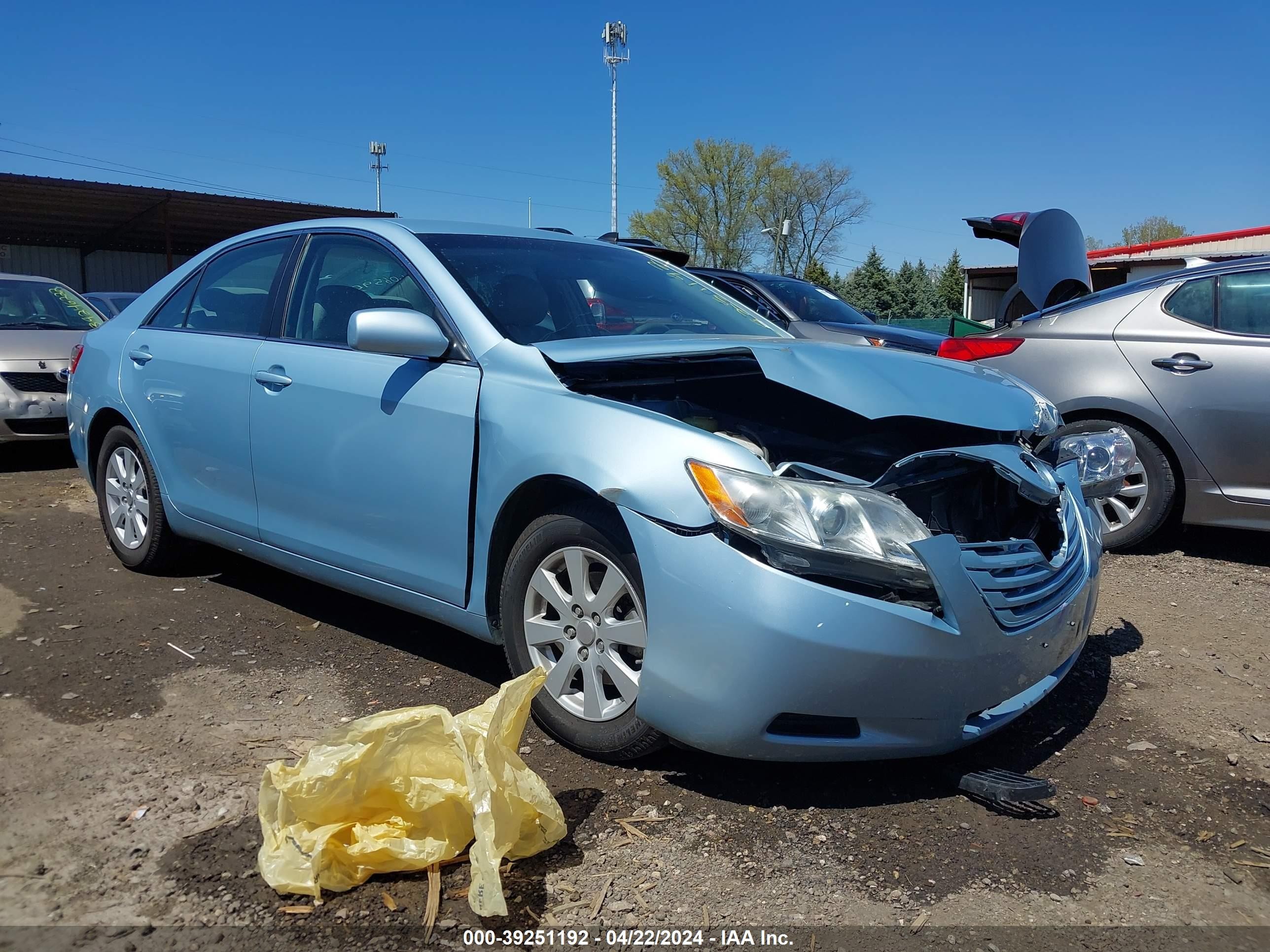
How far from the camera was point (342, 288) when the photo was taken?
3.84m

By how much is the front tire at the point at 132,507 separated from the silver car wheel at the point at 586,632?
2468mm

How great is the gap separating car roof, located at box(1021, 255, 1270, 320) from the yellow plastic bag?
4473 millimetres

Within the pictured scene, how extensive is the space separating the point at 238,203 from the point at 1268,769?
1110 inches

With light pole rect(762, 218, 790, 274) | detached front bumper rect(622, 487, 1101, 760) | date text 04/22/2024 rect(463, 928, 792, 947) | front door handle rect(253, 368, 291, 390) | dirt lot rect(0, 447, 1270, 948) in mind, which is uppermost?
light pole rect(762, 218, 790, 274)

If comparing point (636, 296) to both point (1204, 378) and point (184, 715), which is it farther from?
point (1204, 378)

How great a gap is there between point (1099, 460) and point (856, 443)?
1012mm

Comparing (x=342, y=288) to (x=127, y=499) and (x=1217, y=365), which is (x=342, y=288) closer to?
(x=127, y=499)

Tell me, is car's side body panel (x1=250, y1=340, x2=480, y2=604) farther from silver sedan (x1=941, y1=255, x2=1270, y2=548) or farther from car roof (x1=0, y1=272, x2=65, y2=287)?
car roof (x1=0, y1=272, x2=65, y2=287)

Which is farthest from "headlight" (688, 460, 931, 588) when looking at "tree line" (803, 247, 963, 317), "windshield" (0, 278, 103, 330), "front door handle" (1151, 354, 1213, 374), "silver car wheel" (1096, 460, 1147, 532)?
"tree line" (803, 247, 963, 317)

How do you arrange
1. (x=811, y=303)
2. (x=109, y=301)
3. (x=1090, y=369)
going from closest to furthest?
(x=1090, y=369) → (x=811, y=303) → (x=109, y=301)

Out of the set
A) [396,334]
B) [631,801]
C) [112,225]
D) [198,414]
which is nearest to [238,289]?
[198,414]

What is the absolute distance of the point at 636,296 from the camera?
3938 millimetres

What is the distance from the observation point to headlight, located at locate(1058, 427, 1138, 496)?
3.61 m

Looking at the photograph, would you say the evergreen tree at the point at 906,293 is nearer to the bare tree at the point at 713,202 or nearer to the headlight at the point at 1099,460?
the bare tree at the point at 713,202
